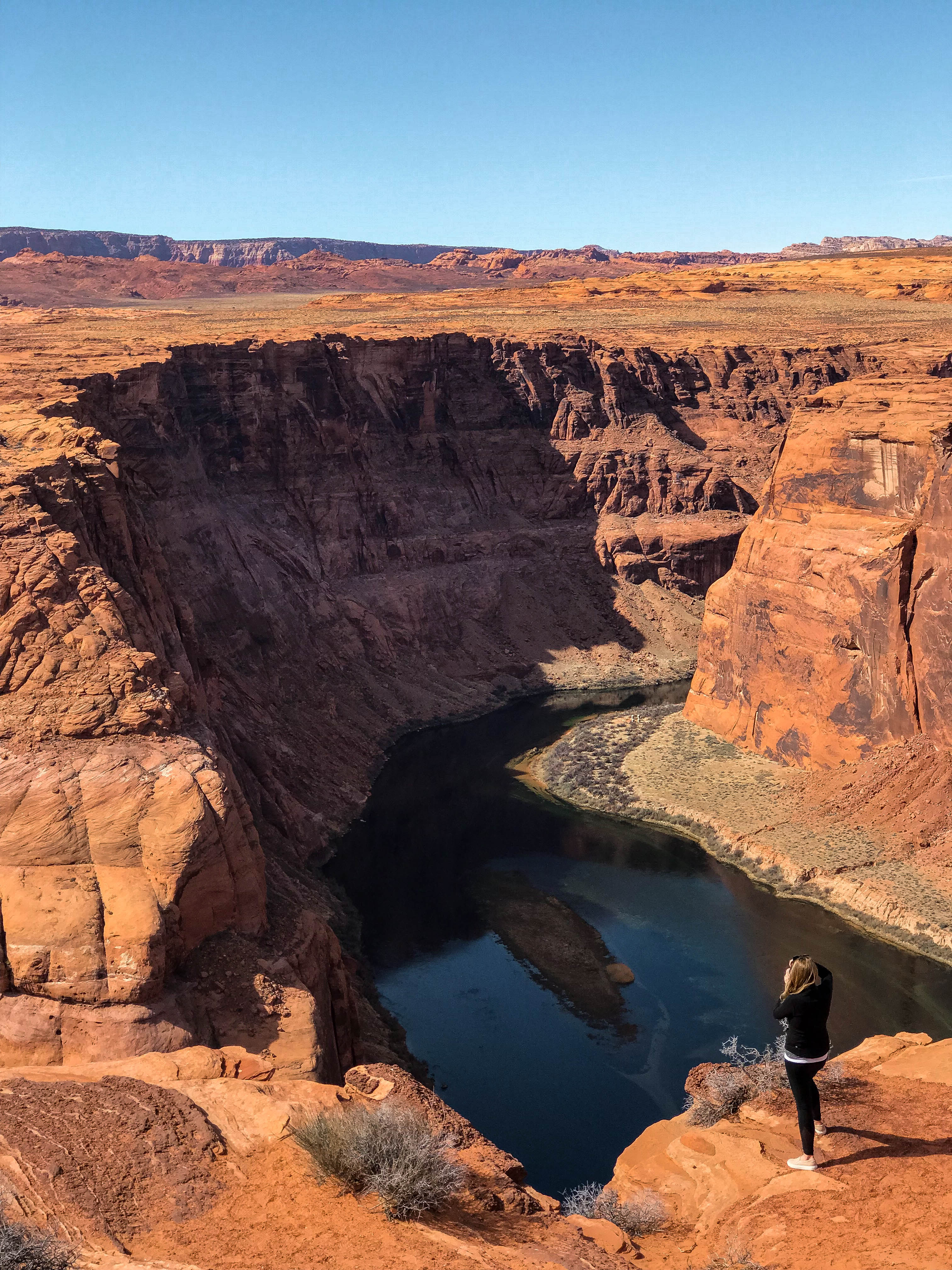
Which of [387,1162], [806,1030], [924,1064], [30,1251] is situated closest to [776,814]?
[924,1064]

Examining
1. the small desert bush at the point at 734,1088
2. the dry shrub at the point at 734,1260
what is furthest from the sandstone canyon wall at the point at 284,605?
the dry shrub at the point at 734,1260

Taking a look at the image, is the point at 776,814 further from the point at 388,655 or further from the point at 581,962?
the point at 388,655

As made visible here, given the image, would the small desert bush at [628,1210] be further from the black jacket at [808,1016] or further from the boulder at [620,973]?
the boulder at [620,973]

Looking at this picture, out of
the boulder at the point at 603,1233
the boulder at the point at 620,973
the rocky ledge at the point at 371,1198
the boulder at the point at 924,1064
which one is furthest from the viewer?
the boulder at the point at 620,973

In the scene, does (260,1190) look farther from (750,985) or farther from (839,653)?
(839,653)

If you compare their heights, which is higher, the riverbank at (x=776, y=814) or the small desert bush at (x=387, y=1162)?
the small desert bush at (x=387, y=1162)

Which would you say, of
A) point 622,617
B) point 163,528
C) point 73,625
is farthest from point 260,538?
point 73,625

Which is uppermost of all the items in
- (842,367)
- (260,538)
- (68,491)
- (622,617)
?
(842,367)
